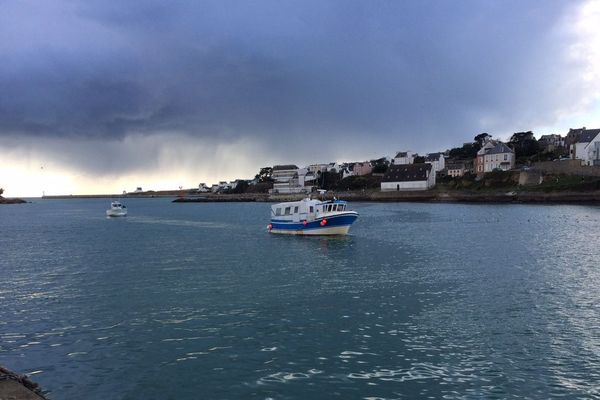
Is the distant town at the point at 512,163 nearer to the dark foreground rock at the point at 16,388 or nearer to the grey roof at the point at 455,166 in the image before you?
the grey roof at the point at 455,166

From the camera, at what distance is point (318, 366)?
13.9 metres

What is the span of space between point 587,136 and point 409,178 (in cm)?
5409

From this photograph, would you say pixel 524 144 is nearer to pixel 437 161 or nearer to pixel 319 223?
pixel 437 161

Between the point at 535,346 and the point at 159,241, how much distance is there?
45.4m

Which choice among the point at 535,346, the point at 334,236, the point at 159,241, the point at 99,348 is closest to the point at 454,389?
the point at 535,346

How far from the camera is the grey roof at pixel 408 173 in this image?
157 metres

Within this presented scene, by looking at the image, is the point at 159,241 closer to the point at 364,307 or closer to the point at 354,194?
the point at 364,307

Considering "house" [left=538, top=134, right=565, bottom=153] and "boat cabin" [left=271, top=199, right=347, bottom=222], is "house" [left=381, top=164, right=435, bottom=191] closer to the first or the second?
"house" [left=538, top=134, right=565, bottom=153]

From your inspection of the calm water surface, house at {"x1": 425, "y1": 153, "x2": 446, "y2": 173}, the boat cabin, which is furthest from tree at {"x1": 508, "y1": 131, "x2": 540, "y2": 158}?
the calm water surface

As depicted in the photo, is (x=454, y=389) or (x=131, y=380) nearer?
(x=454, y=389)

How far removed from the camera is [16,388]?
33.6 feet

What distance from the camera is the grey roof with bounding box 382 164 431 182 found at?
156750 mm

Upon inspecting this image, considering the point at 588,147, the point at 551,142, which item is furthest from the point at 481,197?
the point at 551,142

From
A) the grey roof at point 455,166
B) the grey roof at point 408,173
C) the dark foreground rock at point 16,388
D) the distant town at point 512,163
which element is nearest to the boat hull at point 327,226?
the dark foreground rock at point 16,388
